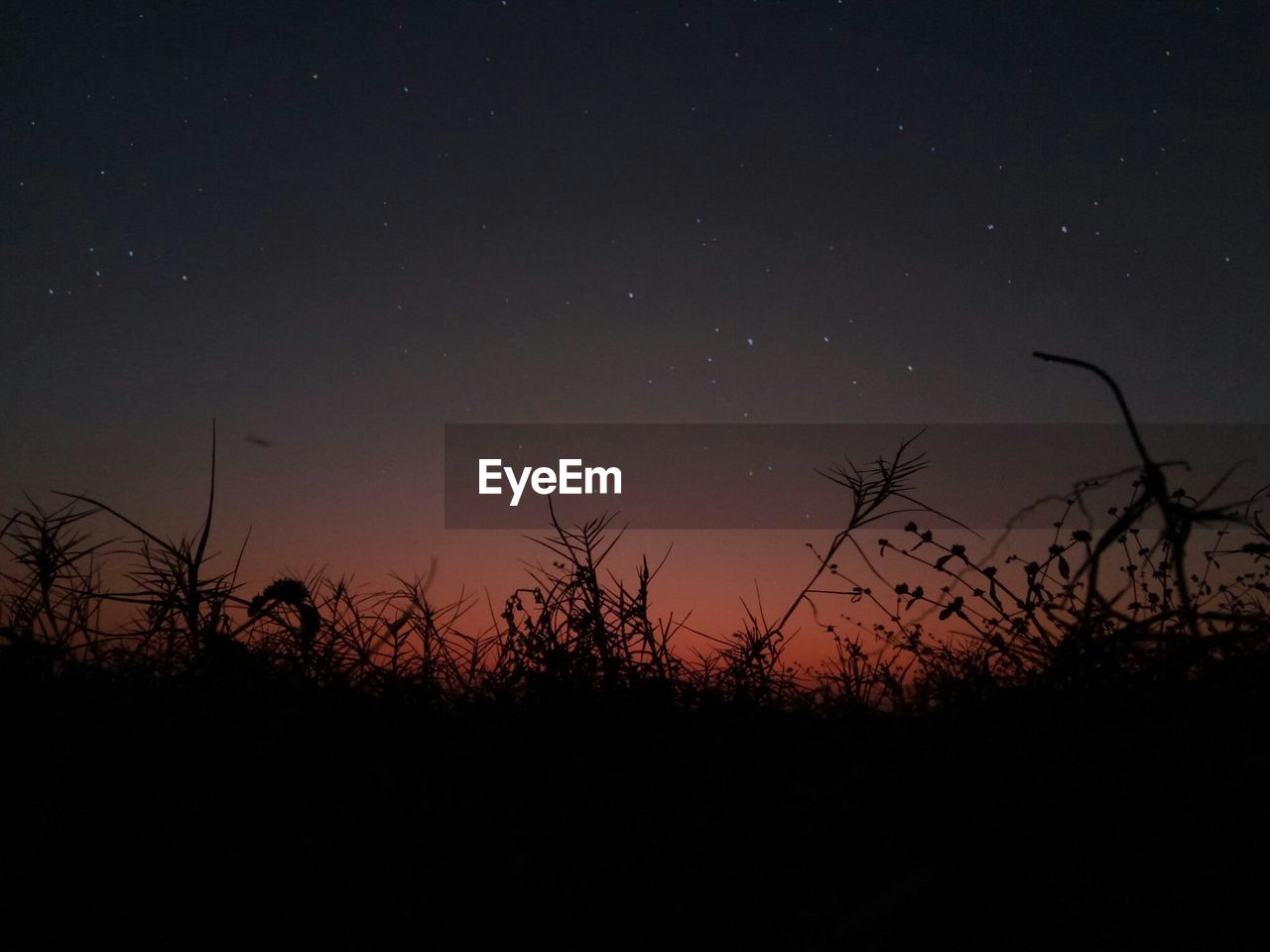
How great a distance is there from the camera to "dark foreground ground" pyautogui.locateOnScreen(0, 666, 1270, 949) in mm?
1136

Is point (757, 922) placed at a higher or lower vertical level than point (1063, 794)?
lower

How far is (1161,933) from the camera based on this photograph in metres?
1.05

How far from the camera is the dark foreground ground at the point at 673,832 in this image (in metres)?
1.14

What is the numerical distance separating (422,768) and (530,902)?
22.5 inches

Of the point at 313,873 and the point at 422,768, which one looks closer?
the point at 313,873

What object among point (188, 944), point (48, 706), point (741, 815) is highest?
point (48, 706)

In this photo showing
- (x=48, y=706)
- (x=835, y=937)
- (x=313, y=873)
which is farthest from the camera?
(x=48, y=706)

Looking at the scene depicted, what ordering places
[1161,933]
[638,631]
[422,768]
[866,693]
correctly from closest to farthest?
[1161,933] → [422,768] → [866,693] → [638,631]

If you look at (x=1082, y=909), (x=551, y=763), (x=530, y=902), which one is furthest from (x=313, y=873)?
(x=1082, y=909)

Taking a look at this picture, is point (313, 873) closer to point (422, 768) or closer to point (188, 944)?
point (188, 944)

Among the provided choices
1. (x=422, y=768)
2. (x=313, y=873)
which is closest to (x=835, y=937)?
(x=313, y=873)

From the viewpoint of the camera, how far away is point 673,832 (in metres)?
1.36

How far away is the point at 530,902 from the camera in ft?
4.00

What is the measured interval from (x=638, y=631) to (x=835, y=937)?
213 centimetres
